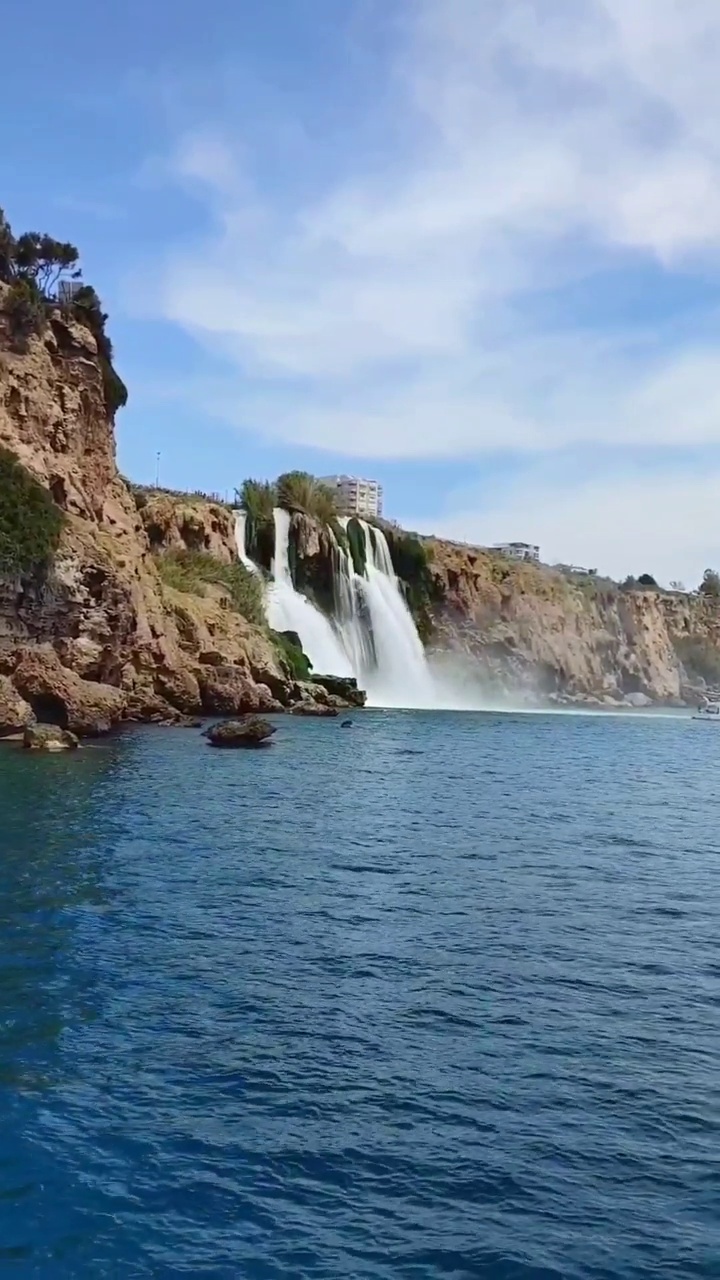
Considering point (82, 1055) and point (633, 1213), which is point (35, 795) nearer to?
point (82, 1055)

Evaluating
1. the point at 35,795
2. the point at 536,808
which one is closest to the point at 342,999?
the point at 35,795

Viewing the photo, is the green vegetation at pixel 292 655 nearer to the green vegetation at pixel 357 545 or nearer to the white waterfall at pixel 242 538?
the white waterfall at pixel 242 538

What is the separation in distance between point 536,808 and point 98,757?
43.5ft

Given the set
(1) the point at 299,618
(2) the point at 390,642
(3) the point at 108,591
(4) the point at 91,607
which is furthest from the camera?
(2) the point at 390,642

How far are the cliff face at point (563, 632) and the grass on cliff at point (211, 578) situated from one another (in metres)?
31.2

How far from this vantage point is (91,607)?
137 feet

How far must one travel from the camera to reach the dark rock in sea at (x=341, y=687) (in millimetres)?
60812

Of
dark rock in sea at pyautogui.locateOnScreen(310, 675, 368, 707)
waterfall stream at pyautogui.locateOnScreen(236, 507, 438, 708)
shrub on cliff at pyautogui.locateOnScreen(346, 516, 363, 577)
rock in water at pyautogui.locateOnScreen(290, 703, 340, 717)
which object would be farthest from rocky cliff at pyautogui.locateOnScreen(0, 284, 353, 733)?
shrub on cliff at pyautogui.locateOnScreen(346, 516, 363, 577)

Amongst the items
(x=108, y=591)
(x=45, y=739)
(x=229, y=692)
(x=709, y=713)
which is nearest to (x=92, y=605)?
(x=108, y=591)

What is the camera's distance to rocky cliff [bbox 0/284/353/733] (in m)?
39.1

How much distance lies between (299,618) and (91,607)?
79.0 ft

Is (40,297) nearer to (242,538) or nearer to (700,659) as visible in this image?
(242,538)

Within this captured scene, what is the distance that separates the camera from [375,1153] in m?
8.68

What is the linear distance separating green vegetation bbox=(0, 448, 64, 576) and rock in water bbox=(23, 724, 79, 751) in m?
6.98
